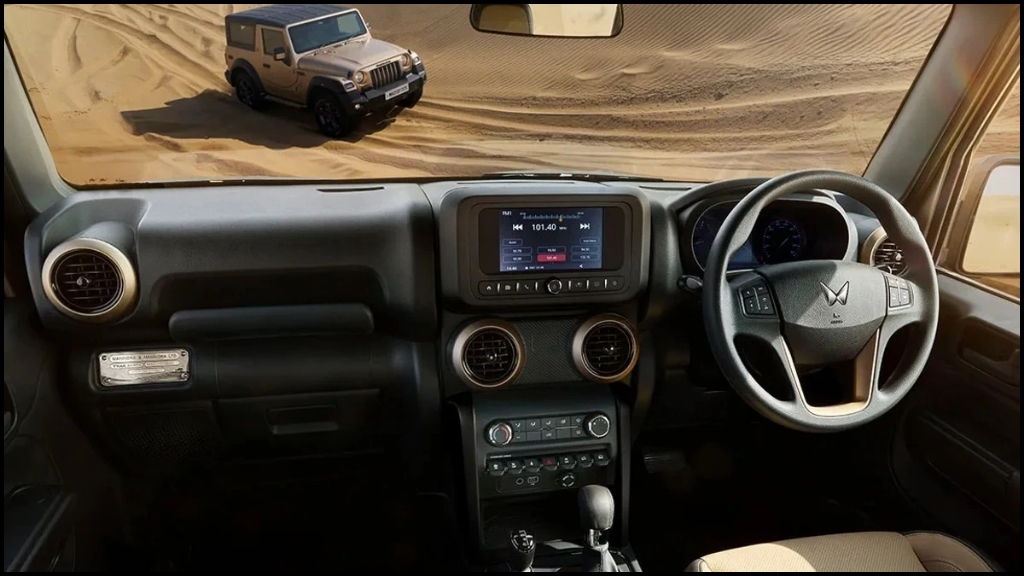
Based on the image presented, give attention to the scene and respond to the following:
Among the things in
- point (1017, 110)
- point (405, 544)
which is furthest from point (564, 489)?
point (1017, 110)

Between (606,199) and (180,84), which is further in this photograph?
(180,84)

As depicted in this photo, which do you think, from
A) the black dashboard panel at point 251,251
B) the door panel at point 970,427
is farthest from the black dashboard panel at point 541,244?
the door panel at point 970,427

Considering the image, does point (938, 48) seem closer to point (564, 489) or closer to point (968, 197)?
point (968, 197)

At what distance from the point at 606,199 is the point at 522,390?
2.21 feet

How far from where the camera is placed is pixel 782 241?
2275 mm

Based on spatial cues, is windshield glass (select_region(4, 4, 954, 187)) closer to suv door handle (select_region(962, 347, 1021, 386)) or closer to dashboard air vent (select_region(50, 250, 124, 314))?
dashboard air vent (select_region(50, 250, 124, 314))

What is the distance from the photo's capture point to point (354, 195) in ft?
7.20

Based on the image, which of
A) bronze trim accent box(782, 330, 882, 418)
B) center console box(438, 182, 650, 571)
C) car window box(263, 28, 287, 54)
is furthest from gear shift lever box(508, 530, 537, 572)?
car window box(263, 28, 287, 54)

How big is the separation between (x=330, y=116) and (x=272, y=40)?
0.29 meters

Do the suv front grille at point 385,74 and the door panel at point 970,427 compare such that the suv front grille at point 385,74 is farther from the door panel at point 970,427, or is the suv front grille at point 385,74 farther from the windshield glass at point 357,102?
the door panel at point 970,427

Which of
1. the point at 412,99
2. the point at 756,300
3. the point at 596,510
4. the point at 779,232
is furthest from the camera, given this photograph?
the point at 412,99

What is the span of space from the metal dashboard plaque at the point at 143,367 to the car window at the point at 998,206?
2.61 metres

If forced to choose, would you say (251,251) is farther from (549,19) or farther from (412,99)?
(549,19)

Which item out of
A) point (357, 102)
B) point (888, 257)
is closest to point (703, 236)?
point (888, 257)
